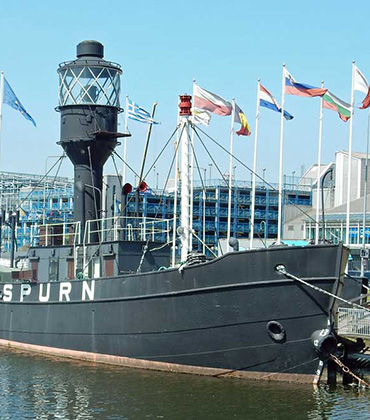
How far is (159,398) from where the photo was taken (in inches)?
742

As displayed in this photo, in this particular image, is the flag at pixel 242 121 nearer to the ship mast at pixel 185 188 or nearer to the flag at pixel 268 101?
the flag at pixel 268 101

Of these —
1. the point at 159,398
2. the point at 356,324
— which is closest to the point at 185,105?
the point at 356,324

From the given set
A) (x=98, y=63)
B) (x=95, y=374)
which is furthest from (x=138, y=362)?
(x=98, y=63)

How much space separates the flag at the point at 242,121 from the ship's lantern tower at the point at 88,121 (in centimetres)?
934

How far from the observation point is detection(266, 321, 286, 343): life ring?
19.7m

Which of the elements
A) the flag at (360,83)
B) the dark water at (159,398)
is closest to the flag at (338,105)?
the flag at (360,83)

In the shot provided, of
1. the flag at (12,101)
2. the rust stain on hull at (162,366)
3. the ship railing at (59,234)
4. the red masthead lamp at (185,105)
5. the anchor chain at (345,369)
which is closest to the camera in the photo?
the anchor chain at (345,369)

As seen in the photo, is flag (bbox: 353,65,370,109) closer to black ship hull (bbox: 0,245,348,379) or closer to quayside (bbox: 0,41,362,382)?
quayside (bbox: 0,41,362,382)

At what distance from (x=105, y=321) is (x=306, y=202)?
6030 cm

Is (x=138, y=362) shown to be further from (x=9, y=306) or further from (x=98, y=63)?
(x=98, y=63)

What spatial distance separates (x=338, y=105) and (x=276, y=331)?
17541mm

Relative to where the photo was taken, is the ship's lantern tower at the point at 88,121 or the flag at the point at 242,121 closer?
the ship's lantern tower at the point at 88,121

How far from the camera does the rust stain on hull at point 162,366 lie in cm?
2008

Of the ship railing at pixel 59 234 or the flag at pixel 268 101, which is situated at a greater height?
the flag at pixel 268 101
